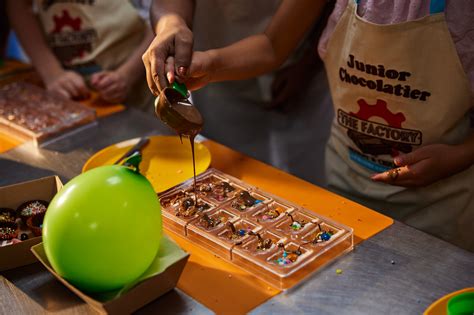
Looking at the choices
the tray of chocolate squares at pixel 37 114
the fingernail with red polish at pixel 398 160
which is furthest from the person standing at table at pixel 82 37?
the fingernail with red polish at pixel 398 160

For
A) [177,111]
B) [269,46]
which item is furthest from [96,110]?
[177,111]

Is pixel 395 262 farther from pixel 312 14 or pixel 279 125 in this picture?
pixel 279 125

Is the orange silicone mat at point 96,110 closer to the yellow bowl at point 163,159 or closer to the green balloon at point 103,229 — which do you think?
the yellow bowl at point 163,159

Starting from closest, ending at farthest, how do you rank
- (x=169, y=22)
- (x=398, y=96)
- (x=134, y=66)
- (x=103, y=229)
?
(x=103, y=229) → (x=398, y=96) → (x=169, y=22) → (x=134, y=66)

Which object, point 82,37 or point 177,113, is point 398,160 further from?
point 82,37

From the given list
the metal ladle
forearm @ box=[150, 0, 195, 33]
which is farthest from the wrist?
the metal ladle

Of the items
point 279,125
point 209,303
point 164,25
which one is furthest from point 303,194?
point 279,125

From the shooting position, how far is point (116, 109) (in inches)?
75.2

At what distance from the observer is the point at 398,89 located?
144 cm

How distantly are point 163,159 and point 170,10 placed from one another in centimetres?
40

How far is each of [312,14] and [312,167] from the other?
87 centimetres

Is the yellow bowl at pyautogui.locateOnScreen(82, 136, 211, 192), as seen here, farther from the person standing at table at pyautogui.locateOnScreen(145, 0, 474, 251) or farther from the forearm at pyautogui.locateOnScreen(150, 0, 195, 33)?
the forearm at pyautogui.locateOnScreen(150, 0, 195, 33)

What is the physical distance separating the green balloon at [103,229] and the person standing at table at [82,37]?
107 cm

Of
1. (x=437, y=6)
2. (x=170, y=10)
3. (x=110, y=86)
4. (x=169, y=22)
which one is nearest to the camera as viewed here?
(x=437, y=6)
